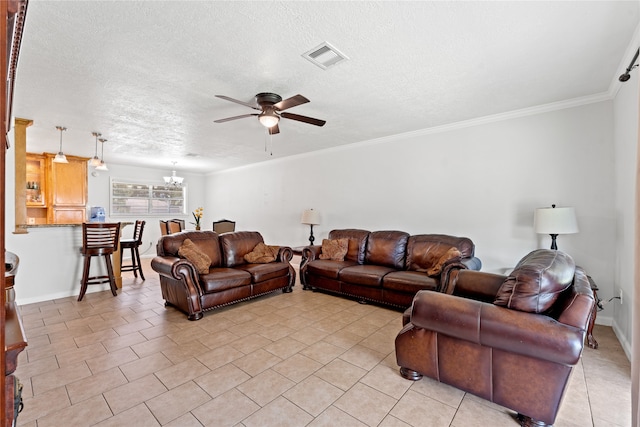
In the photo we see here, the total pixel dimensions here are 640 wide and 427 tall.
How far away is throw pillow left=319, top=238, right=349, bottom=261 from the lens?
4676 mm

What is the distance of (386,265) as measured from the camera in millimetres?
4312

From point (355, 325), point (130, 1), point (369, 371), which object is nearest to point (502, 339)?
point (369, 371)

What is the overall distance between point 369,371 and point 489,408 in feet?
2.69

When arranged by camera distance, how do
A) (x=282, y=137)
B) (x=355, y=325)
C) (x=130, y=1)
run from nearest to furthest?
(x=130, y=1) < (x=355, y=325) < (x=282, y=137)

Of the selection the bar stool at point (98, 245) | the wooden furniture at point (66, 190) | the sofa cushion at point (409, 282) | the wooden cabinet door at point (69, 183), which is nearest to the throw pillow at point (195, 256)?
the bar stool at point (98, 245)

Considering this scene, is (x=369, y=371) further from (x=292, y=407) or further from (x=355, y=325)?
(x=355, y=325)

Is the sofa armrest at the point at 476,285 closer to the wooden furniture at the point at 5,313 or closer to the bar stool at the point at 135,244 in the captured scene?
the wooden furniture at the point at 5,313

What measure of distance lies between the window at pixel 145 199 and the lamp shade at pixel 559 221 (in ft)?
29.6

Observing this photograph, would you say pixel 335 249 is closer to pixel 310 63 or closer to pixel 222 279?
pixel 222 279

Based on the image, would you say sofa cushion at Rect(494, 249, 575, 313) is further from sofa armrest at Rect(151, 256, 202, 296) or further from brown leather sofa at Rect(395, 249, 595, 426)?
sofa armrest at Rect(151, 256, 202, 296)

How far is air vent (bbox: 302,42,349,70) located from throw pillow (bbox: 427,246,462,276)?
8.34 ft

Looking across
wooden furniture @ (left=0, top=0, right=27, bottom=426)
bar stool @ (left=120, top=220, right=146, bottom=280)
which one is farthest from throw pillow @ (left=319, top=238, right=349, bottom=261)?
wooden furniture @ (left=0, top=0, right=27, bottom=426)

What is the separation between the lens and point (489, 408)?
1.86m

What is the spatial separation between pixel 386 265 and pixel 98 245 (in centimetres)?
422
